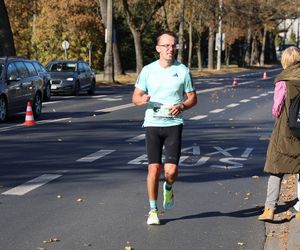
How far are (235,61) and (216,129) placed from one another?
8860 centimetres

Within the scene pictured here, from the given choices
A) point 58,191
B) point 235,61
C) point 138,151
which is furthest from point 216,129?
point 235,61

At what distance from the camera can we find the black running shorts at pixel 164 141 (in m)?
6.47

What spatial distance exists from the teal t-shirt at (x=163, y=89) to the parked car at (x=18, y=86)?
35.8 ft

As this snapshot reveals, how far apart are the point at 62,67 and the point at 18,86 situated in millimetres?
13015

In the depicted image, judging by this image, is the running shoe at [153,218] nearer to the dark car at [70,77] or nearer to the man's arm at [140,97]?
the man's arm at [140,97]

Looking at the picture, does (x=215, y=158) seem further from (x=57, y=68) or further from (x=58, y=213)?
(x=57, y=68)

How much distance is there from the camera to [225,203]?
7766 millimetres

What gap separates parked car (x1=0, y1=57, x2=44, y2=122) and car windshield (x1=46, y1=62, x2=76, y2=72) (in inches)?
419

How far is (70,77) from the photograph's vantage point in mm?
28797

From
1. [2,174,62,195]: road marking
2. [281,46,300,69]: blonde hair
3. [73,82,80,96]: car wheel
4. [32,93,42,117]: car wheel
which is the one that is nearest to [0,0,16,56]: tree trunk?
[73,82,80,96]: car wheel

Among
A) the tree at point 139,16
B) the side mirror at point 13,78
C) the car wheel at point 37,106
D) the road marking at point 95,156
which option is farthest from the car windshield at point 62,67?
the road marking at point 95,156

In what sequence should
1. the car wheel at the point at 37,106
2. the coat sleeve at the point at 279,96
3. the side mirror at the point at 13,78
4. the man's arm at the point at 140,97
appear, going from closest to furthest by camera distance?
the man's arm at the point at 140,97 → the coat sleeve at the point at 279,96 → the side mirror at the point at 13,78 → the car wheel at the point at 37,106

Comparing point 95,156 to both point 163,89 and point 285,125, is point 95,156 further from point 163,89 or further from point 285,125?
point 285,125

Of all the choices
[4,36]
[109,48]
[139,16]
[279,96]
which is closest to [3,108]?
[279,96]
